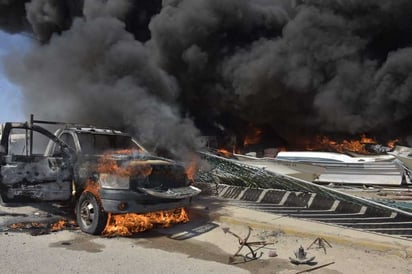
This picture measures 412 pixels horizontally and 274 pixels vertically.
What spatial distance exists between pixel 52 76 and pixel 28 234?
7173 mm

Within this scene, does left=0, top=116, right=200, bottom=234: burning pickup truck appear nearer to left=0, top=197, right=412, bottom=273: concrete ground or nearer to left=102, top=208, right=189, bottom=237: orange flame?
left=102, top=208, right=189, bottom=237: orange flame

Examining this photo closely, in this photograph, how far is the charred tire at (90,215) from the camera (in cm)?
526

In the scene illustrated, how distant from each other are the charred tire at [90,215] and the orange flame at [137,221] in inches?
4.5

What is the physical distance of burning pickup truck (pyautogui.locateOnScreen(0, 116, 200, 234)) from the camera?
522 cm

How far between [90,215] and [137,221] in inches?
25.0

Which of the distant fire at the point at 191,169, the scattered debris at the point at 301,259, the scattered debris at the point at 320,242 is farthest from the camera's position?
the distant fire at the point at 191,169

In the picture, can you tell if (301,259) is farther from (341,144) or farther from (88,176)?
(341,144)

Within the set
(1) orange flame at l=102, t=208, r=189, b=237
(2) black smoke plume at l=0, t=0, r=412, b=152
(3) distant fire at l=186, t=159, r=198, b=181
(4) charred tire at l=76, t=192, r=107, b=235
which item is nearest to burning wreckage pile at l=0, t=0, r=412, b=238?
(2) black smoke plume at l=0, t=0, r=412, b=152

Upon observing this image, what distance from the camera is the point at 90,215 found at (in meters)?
5.44

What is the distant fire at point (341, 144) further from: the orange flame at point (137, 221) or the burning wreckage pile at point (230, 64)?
the orange flame at point (137, 221)

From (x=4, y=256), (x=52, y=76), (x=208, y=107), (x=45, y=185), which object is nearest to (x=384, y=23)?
(x=208, y=107)

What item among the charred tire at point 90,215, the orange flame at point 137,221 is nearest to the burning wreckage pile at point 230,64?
the orange flame at point 137,221

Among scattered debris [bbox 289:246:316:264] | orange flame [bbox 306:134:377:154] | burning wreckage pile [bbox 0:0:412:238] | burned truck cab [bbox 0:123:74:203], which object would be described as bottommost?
scattered debris [bbox 289:246:316:264]

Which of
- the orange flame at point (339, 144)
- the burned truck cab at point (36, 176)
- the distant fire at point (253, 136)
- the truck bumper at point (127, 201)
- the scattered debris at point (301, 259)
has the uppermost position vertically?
the distant fire at point (253, 136)
